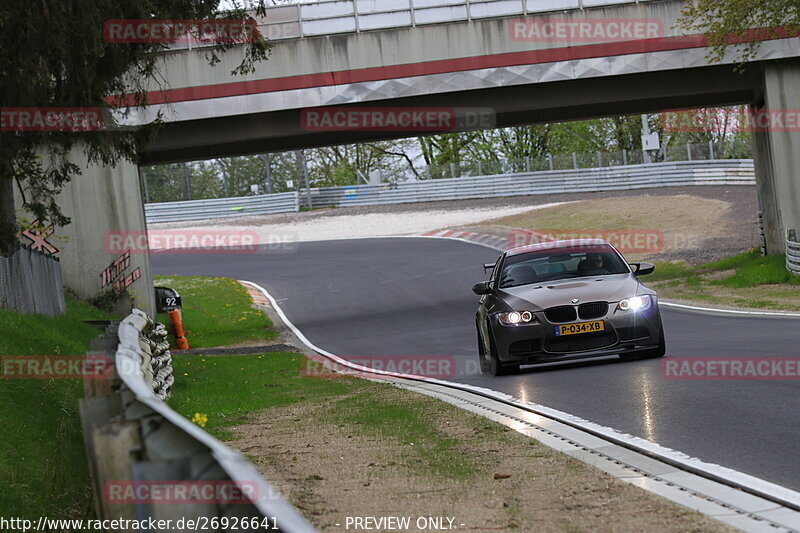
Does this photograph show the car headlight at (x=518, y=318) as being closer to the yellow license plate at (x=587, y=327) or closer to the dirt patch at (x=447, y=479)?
the yellow license plate at (x=587, y=327)

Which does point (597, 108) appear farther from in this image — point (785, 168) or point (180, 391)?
point (180, 391)

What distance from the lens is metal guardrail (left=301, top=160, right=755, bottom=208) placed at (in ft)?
192

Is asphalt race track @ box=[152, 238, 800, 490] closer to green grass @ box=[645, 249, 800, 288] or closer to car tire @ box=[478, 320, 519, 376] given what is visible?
car tire @ box=[478, 320, 519, 376]

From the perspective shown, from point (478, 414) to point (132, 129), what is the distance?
9727 mm

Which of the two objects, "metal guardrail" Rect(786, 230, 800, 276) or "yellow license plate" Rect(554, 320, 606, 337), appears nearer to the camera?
"yellow license plate" Rect(554, 320, 606, 337)

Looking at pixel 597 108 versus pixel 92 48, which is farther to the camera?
pixel 597 108

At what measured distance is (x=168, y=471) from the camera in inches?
129


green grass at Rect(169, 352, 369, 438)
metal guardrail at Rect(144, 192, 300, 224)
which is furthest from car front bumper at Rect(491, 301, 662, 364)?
metal guardrail at Rect(144, 192, 300, 224)

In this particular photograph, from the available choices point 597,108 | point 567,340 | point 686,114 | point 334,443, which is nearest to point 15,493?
point 334,443

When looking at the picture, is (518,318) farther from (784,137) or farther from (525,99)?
(784,137)

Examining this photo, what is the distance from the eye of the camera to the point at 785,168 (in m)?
28.9

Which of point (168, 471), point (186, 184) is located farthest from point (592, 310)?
point (186, 184)

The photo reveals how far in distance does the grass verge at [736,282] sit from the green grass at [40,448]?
48.6 ft

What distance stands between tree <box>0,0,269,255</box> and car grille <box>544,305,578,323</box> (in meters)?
6.86
